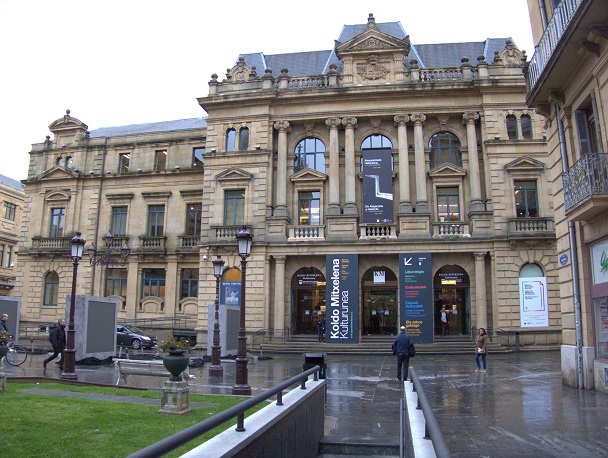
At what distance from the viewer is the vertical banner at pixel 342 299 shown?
101 feet

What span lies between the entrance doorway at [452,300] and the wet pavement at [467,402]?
8.16 meters

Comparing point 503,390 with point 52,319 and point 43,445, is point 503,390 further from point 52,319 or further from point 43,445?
point 52,319

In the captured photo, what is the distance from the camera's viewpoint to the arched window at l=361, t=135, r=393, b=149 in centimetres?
3416

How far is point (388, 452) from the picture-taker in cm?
868

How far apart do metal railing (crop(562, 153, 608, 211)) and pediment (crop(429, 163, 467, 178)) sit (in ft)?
60.9

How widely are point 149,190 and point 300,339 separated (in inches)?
689

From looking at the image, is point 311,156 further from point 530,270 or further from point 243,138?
point 530,270

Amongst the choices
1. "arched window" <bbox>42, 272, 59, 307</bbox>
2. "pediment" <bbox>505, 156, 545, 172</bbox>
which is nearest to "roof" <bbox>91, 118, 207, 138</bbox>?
"arched window" <bbox>42, 272, 59, 307</bbox>

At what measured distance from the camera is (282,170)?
1337 inches

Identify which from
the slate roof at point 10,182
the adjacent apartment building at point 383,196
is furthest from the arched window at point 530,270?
the slate roof at point 10,182

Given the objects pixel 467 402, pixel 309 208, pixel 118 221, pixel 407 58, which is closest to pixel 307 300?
pixel 309 208

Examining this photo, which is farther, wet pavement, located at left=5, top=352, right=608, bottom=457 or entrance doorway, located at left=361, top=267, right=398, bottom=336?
entrance doorway, located at left=361, top=267, right=398, bottom=336

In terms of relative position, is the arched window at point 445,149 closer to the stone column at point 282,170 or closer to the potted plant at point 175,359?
the stone column at point 282,170

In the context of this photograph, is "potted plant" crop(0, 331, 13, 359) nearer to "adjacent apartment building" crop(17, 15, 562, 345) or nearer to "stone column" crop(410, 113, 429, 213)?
"adjacent apartment building" crop(17, 15, 562, 345)
